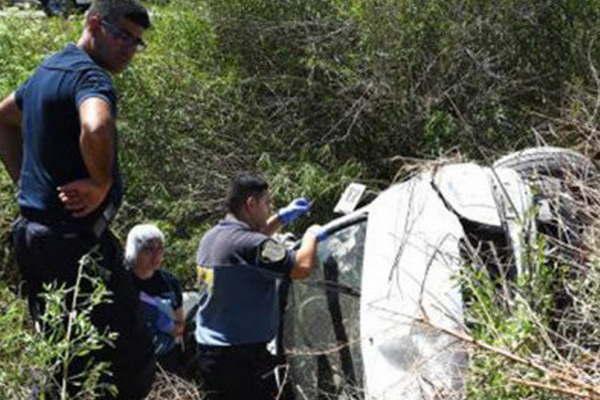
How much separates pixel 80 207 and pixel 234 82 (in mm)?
3659

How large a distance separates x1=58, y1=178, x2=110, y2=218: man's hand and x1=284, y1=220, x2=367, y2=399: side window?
0.99 m

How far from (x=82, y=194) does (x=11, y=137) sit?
2.40 feet

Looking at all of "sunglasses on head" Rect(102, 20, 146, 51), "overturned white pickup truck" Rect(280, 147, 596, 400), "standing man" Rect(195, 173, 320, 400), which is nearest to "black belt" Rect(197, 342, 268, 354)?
"standing man" Rect(195, 173, 320, 400)

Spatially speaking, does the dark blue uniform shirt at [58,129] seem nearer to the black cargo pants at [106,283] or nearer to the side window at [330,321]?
the black cargo pants at [106,283]

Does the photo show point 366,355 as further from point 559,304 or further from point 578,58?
point 578,58

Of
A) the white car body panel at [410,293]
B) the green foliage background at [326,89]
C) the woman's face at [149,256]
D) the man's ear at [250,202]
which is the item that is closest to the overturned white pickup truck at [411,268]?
the white car body panel at [410,293]

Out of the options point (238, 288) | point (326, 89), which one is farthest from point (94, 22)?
point (326, 89)

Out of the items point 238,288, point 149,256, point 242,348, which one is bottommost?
point 242,348

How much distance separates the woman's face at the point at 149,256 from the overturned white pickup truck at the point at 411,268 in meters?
1.00

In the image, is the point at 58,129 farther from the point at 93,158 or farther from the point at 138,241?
the point at 138,241

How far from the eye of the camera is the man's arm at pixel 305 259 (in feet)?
13.9

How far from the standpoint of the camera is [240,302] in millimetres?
4512

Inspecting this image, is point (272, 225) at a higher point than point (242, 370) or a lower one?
higher

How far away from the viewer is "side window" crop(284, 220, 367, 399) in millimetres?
4031
